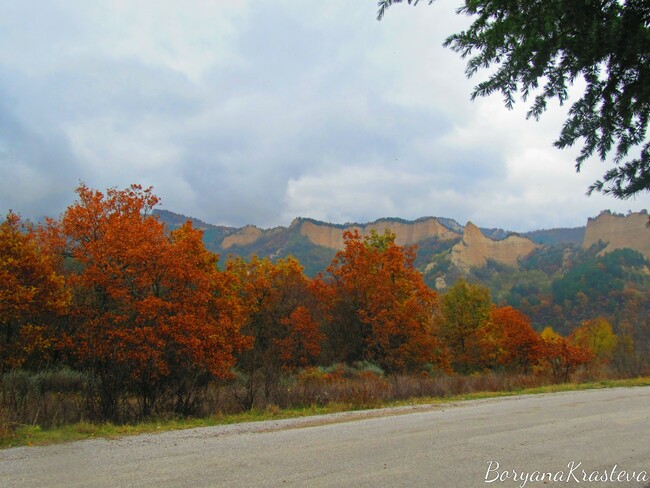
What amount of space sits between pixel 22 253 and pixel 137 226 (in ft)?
14.3

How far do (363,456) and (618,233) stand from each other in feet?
594

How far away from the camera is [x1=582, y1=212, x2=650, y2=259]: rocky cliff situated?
476ft

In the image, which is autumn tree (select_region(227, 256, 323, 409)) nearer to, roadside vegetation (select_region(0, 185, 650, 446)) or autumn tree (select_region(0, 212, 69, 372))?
roadside vegetation (select_region(0, 185, 650, 446))

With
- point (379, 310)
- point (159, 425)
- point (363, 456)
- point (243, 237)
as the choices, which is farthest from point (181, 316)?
point (243, 237)

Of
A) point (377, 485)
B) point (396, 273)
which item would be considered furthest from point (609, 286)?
point (377, 485)

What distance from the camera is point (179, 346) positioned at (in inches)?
701

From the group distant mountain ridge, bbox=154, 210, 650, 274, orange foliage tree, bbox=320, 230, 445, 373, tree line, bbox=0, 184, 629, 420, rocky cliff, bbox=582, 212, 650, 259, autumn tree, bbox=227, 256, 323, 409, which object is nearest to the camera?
tree line, bbox=0, 184, 629, 420

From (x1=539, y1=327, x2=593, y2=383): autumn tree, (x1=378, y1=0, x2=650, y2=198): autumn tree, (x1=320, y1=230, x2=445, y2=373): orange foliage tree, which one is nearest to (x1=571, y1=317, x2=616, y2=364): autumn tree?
(x1=539, y1=327, x2=593, y2=383): autumn tree

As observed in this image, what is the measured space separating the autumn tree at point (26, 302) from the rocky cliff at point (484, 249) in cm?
14496

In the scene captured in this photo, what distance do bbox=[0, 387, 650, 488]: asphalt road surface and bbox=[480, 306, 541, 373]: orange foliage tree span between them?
24.0m

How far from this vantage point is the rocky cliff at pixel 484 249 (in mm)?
160875

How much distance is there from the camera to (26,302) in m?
17.2

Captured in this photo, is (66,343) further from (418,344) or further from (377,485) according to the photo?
(418,344)

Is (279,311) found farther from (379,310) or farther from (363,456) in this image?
(363,456)
